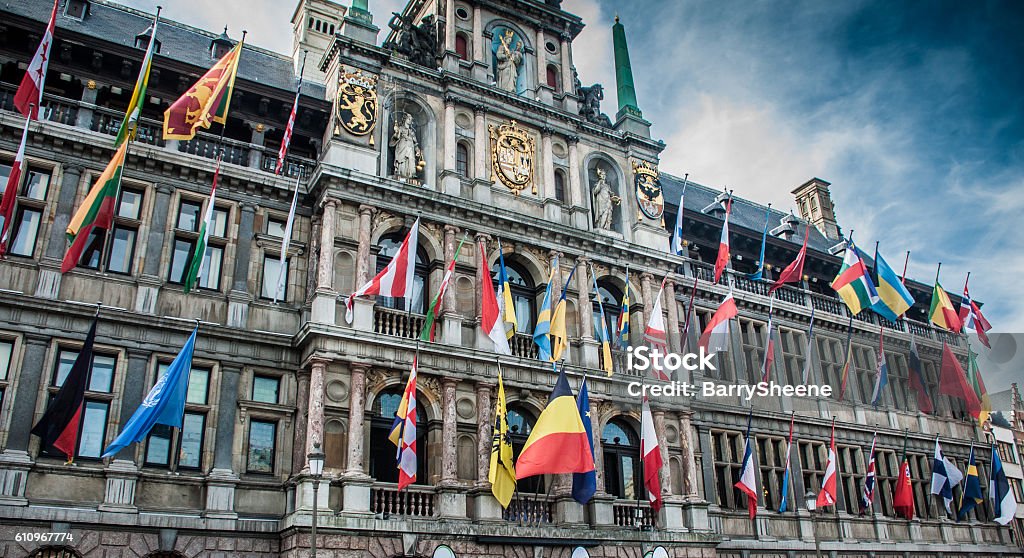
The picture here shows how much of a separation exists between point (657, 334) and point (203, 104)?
15.1 meters

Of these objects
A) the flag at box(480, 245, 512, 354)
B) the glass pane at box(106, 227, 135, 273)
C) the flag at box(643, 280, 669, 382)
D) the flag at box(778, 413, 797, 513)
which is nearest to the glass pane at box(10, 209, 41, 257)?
the glass pane at box(106, 227, 135, 273)

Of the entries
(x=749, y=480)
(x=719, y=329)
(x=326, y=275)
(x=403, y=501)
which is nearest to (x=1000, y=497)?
(x=749, y=480)

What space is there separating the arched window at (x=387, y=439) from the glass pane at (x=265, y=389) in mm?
2748

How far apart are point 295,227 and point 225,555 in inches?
369

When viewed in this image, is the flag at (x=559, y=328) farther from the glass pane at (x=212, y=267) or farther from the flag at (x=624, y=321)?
the glass pane at (x=212, y=267)

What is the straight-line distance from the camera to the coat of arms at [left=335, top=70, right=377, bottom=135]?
2584 cm

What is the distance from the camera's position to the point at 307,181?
1016 inches

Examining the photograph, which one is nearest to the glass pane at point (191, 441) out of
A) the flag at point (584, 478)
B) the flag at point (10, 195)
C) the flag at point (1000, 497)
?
the flag at point (10, 195)

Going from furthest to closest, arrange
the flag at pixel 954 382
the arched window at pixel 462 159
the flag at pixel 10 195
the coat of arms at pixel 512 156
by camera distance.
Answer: the flag at pixel 954 382 < the coat of arms at pixel 512 156 < the arched window at pixel 462 159 < the flag at pixel 10 195

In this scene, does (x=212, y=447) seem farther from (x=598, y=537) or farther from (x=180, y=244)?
(x=598, y=537)

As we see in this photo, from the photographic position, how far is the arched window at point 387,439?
2298 cm

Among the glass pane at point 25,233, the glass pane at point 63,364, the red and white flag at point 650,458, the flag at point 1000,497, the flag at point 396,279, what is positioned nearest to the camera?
the glass pane at point 63,364

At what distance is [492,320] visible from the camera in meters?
24.4

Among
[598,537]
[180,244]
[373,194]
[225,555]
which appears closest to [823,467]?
[598,537]
